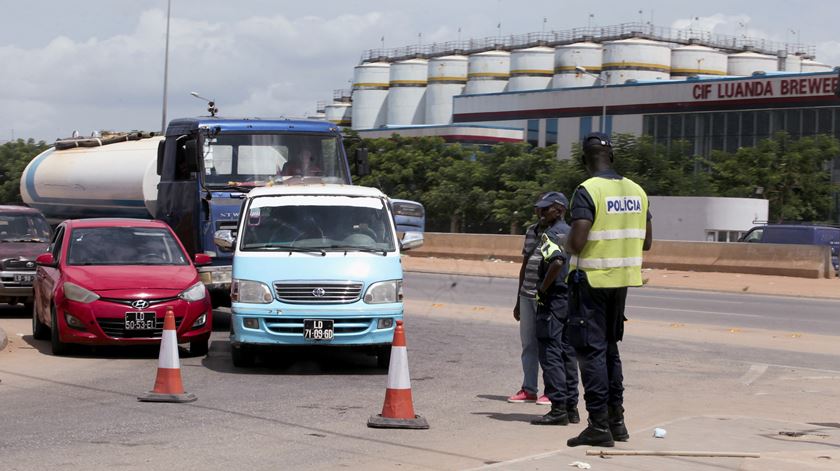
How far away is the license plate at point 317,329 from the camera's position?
13.4 m

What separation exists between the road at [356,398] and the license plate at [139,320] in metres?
0.42

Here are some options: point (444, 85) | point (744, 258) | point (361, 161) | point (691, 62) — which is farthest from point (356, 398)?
point (444, 85)

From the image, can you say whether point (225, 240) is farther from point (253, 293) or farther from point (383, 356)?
point (383, 356)

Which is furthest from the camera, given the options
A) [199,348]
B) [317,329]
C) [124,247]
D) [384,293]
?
[124,247]

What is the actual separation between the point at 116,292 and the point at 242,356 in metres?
1.71

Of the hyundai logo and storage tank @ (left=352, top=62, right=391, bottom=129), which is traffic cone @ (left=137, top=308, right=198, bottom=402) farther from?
storage tank @ (left=352, top=62, right=391, bottom=129)

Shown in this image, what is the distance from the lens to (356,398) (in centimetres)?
1180

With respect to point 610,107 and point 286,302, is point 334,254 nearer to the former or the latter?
point 286,302

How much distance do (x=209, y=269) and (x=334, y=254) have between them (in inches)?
164

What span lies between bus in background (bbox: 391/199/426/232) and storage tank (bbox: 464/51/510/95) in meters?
75.2

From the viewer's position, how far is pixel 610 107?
77.4m

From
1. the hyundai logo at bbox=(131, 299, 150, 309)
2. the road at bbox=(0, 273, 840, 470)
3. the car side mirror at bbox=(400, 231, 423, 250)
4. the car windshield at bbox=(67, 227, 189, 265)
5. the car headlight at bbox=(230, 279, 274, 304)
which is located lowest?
the road at bbox=(0, 273, 840, 470)

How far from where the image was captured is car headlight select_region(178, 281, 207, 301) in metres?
14.7

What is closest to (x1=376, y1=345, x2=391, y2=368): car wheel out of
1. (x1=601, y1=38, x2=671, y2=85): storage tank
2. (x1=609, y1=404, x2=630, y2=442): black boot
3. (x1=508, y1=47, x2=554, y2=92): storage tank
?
(x1=609, y1=404, x2=630, y2=442): black boot
